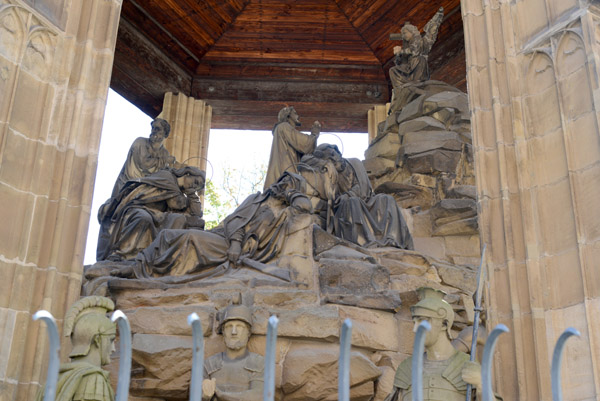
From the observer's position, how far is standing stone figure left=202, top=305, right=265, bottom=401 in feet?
20.2

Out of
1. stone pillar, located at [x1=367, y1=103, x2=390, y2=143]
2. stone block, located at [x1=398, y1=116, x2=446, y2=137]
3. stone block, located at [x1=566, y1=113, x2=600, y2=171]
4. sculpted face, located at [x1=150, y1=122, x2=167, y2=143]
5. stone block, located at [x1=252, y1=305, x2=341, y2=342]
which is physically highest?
stone pillar, located at [x1=367, y1=103, x2=390, y2=143]

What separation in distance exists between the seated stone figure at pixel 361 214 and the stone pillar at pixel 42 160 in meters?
3.20

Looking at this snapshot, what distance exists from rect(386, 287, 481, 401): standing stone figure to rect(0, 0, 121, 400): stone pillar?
285cm

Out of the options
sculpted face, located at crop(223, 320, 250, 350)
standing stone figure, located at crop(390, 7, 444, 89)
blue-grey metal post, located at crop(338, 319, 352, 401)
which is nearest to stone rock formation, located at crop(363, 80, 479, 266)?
standing stone figure, located at crop(390, 7, 444, 89)

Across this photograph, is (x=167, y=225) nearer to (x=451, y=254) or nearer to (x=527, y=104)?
(x=451, y=254)

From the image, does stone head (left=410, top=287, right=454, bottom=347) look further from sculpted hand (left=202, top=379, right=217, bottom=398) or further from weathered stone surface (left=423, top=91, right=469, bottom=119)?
weathered stone surface (left=423, top=91, right=469, bottom=119)

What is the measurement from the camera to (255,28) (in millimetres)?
17141

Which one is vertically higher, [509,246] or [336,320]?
[509,246]

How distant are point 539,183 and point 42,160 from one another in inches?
168

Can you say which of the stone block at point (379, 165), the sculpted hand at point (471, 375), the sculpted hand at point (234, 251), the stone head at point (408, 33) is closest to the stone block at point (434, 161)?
the stone block at point (379, 165)

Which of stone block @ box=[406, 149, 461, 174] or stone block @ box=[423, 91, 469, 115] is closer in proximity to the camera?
stone block @ box=[406, 149, 461, 174]

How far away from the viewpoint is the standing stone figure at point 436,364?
5.20 m

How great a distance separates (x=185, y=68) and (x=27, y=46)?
33.0ft

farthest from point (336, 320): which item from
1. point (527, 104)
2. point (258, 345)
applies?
point (527, 104)
